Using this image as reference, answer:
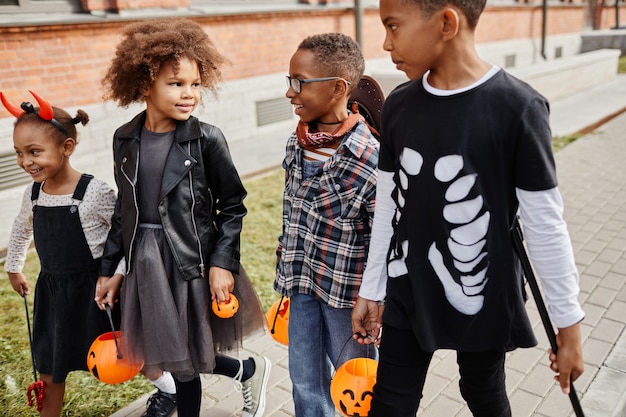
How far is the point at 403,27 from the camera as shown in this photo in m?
1.73

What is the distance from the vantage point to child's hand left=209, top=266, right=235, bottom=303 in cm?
244

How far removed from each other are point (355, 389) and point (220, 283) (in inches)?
28.0

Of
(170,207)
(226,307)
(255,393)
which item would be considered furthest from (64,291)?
(255,393)

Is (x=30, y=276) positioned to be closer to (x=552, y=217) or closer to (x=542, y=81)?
(x=552, y=217)

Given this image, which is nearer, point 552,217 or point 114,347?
point 552,217

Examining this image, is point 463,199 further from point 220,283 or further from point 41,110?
point 41,110

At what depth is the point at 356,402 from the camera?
2119 mm

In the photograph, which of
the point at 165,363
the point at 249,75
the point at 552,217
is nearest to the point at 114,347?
the point at 165,363

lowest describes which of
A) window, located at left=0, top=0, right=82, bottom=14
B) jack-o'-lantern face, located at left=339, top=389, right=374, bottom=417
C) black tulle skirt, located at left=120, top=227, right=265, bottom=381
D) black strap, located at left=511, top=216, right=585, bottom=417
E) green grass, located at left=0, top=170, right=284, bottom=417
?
green grass, located at left=0, top=170, right=284, bottom=417

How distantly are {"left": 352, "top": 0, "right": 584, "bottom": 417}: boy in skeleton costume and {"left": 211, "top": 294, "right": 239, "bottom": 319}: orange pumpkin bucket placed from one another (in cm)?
Answer: 67

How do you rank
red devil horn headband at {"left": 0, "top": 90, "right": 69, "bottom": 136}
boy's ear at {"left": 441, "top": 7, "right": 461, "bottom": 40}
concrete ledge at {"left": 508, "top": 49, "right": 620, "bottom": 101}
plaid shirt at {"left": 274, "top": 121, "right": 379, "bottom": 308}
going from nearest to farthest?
boy's ear at {"left": 441, "top": 7, "right": 461, "bottom": 40} < plaid shirt at {"left": 274, "top": 121, "right": 379, "bottom": 308} < red devil horn headband at {"left": 0, "top": 90, "right": 69, "bottom": 136} < concrete ledge at {"left": 508, "top": 49, "right": 620, "bottom": 101}

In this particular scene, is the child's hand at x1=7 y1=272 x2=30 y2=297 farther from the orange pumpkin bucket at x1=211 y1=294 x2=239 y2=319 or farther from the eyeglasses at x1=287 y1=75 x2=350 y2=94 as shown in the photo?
the eyeglasses at x1=287 y1=75 x2=350 y2=94

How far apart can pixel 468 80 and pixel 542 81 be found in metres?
11.3

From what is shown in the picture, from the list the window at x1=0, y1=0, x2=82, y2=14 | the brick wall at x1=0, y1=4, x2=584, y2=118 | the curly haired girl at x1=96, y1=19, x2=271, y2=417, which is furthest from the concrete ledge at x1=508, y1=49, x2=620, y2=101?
the curly haired girl at x1=96, y1=19, x2=271, y2=417
